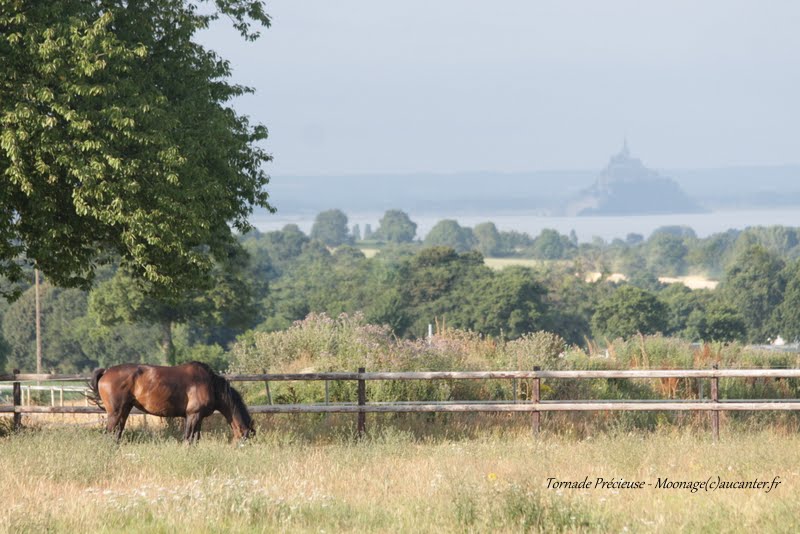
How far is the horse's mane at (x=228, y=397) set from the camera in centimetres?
1828

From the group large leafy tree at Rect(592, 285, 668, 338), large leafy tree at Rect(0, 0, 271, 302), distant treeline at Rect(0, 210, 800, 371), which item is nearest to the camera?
large leafy tree at Rect(0, 0, 271, 302)

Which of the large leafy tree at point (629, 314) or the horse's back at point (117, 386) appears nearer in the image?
the horse's back at point (117, 386)

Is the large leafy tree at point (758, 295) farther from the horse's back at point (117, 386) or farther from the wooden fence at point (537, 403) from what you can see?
the horse's back at point (117, 386)

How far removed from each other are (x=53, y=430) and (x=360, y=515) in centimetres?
905

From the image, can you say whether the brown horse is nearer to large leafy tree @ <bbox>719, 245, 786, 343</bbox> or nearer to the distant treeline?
the distant treeline

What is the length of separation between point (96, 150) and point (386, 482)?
7.52 metres

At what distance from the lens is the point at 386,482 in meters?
14.2

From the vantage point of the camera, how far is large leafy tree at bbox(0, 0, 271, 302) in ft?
58.9

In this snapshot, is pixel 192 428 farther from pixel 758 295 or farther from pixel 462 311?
pixel 758 295

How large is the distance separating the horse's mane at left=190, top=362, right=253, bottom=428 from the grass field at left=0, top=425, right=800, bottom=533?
43 centimetres

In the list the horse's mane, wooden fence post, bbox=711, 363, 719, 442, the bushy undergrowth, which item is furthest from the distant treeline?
wooden fence post, bbox=711, 363, 719, 442

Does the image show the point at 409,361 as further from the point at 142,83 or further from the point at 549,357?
the point at 142,83

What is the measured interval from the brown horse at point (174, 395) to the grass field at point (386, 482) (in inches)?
14.9

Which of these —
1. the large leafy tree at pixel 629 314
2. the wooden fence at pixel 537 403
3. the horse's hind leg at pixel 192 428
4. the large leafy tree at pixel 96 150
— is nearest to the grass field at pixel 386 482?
the horse's hind leg at pixel 192 428
